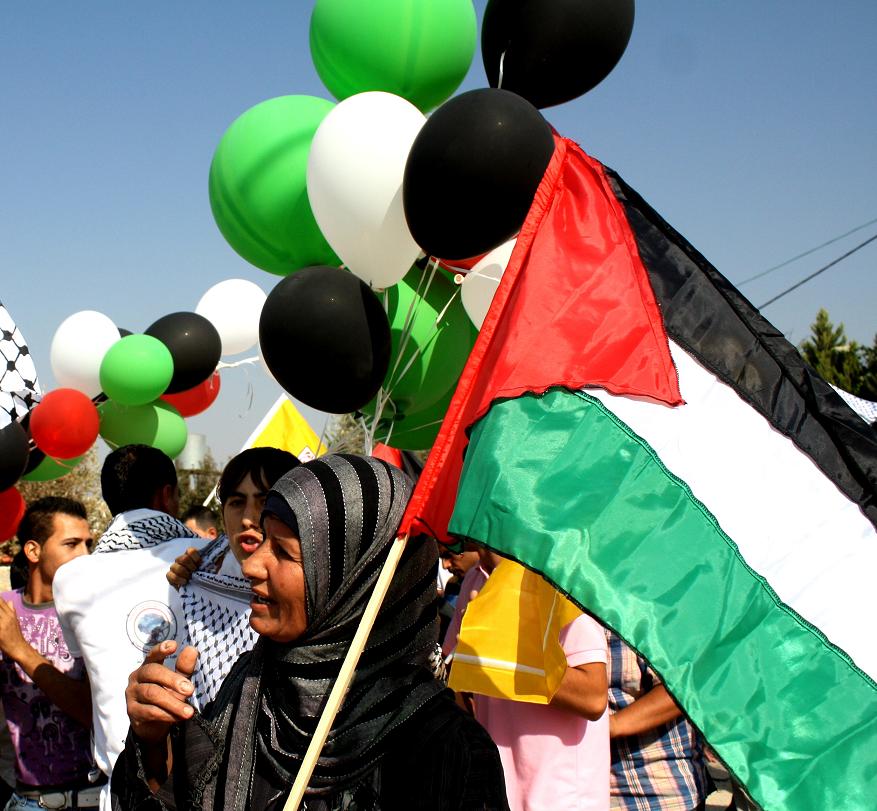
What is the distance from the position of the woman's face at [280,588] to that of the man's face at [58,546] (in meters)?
2.12

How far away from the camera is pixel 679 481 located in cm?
210

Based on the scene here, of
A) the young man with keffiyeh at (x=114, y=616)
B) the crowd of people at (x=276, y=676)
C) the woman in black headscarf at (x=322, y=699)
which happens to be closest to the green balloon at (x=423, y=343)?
the crowd of people at (x=276, y=676)

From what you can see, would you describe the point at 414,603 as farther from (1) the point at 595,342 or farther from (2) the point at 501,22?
(2) the point at 501,22

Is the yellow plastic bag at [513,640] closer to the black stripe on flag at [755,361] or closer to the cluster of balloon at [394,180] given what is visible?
the cluster of balloon at [394,180]

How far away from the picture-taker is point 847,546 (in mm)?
2109

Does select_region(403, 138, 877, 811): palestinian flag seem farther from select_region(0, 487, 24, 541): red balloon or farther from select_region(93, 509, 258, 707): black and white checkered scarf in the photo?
select_region(0, 487, 24, 541): red balloon

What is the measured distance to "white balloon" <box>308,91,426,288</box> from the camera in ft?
8.66

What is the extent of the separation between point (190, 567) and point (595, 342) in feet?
4.61

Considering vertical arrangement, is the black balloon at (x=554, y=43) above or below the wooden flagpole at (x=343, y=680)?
above

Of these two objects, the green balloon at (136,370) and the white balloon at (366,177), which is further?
the green balloon at (136,370)

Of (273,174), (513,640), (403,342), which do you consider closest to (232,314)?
(273,174)

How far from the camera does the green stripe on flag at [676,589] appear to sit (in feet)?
6.18

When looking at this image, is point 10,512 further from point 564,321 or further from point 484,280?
point 564,321

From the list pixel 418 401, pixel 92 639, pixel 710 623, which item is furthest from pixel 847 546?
pixel 92 639
